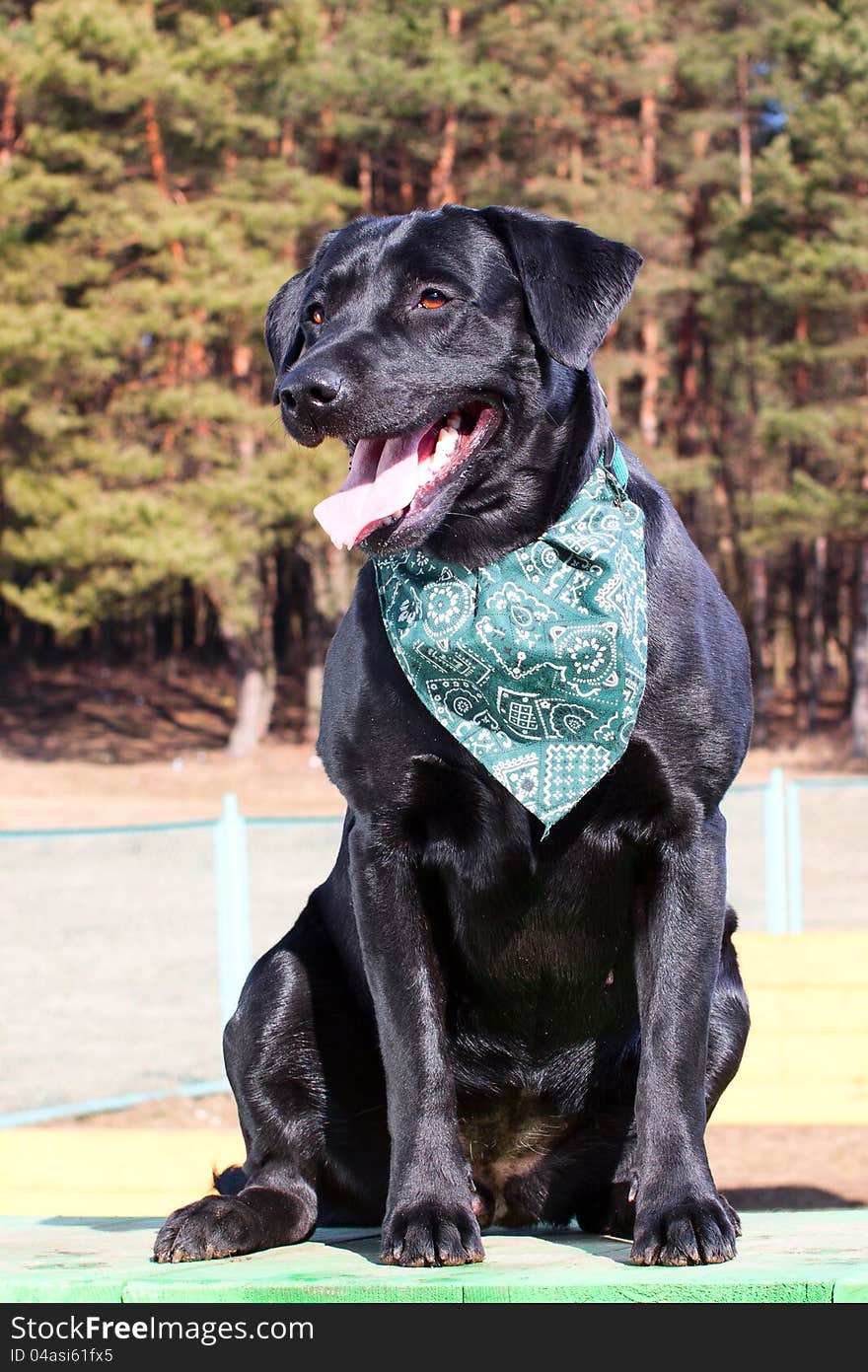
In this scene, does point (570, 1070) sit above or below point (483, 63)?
below

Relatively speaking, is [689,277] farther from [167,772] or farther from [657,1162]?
[657,1162]

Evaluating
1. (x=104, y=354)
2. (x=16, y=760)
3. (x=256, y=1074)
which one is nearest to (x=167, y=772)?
(x=16, y=760)

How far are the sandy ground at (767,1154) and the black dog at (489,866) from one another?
3.58m

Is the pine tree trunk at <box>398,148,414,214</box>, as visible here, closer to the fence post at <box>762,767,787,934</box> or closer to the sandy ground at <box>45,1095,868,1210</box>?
the fence post at <box>762,767,787,934</box>

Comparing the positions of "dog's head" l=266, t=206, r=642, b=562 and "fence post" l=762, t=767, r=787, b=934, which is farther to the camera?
"fence post" l=762, t=767, r=787, b=934

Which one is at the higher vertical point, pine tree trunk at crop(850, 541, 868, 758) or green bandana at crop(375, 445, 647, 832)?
green bandana at crop(375, 445, 647, 832)

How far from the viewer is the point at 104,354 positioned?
25.0 m

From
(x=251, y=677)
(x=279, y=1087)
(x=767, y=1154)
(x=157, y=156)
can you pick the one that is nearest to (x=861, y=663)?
(x=251, y=677)

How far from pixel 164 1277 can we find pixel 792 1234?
0.94 m

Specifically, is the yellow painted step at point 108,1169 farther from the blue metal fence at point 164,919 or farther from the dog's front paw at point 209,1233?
the dog's front paw at point 209,1233

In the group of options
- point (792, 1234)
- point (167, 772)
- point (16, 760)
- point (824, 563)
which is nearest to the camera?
point (792, 1234)

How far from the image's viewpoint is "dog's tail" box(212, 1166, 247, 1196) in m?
2.79

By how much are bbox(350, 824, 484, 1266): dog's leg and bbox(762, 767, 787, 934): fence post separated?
652 cm

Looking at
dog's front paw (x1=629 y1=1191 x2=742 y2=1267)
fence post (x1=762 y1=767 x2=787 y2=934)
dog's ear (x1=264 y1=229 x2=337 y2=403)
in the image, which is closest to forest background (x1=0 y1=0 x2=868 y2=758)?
fence post (x1=762 y1=767 x2=787 y2=934)
